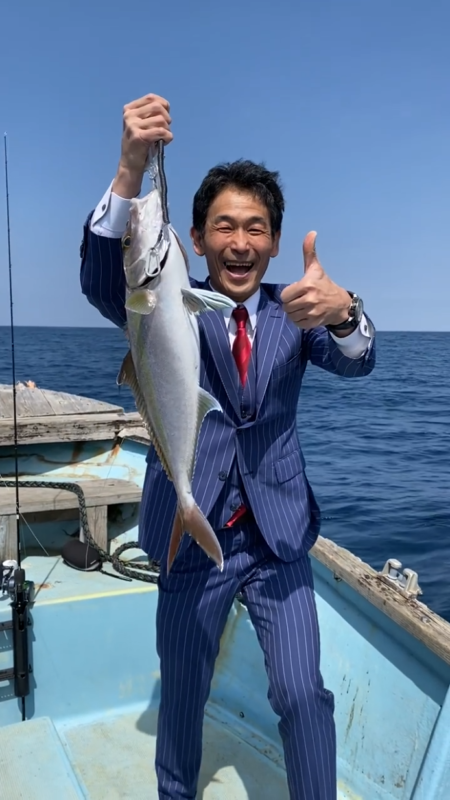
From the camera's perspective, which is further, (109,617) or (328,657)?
(109,617)

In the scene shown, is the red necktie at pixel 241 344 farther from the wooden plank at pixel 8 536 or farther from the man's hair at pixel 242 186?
the wooden plank at pixel 8 536

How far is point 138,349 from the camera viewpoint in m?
2.33

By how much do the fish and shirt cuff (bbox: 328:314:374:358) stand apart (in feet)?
1.70

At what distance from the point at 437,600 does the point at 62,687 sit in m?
3.93

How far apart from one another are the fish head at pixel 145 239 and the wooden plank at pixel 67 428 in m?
3.96

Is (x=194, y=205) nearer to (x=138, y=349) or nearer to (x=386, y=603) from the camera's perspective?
(x=138, y=349)

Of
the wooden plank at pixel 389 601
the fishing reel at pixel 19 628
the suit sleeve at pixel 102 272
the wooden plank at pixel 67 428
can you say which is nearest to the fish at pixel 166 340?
the suit sleeve at pixel 102 272

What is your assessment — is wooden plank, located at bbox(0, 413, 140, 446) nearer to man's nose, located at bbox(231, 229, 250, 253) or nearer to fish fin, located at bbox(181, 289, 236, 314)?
man's nose, located at bbox(231, 229, 250, 253)

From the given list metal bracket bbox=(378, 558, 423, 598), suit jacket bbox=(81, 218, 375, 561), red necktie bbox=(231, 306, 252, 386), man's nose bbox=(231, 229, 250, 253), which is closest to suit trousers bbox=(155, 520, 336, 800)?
suit jacket bbox=(81, 218, 375, 561)

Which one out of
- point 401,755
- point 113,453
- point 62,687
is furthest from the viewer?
point 113,453

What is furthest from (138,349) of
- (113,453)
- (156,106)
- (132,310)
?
(113,453)

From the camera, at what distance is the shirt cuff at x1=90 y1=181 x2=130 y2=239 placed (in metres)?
2.37

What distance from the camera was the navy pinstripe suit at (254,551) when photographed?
2.63 metres

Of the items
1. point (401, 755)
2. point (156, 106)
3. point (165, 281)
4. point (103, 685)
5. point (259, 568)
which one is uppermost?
point (156, 106)
